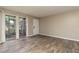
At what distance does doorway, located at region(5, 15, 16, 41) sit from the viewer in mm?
5703

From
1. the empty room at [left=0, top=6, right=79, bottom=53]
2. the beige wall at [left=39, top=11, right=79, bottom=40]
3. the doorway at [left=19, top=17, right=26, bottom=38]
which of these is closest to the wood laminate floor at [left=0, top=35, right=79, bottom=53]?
the empty room at [left=0, top=6, right=79, bottom=53]

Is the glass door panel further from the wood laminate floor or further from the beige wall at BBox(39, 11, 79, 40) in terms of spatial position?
the beige wall at BBox(39, 11, 79, 40)

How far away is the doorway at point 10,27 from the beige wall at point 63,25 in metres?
3.87

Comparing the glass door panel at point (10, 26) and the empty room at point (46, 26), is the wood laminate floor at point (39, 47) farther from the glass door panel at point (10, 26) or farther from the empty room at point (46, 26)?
the glass door panel at point (10, 26)

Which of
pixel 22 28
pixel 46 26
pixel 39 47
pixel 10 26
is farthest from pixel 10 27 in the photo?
pixel 46 26

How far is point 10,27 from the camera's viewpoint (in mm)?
6035

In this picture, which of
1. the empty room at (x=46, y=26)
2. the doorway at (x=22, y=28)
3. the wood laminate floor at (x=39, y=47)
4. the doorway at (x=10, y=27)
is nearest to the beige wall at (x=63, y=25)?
the empty room at (x=46, y=26)

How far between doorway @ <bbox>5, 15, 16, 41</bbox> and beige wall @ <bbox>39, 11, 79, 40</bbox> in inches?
152

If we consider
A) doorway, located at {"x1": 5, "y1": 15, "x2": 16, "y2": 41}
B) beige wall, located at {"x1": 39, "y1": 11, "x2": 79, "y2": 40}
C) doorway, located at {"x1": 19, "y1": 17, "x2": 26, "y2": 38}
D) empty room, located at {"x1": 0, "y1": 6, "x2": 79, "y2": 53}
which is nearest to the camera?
empty room, located at {"x1": 0, "y1": 6, "x2": 79, "y2": 53}
